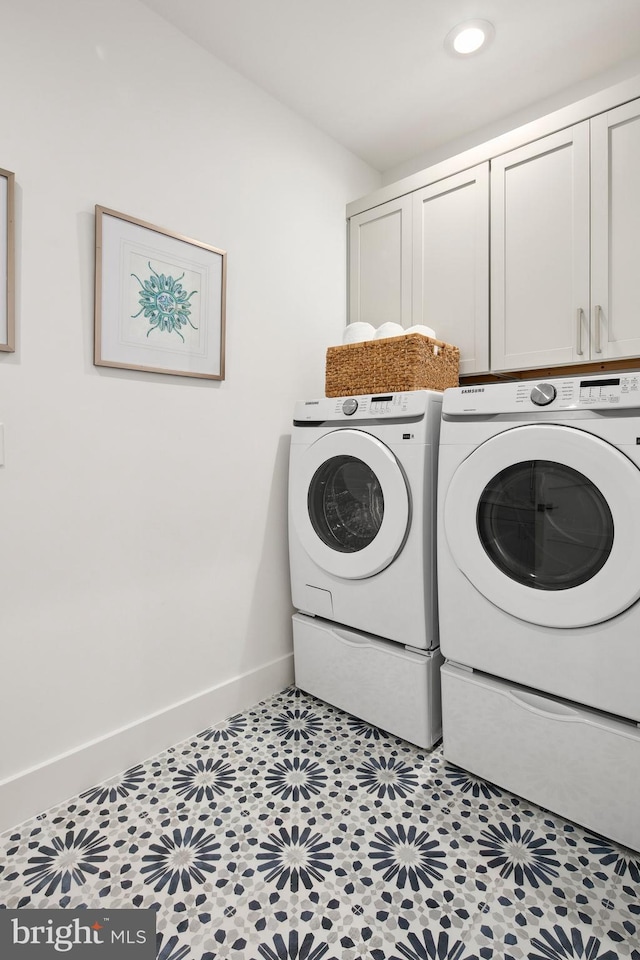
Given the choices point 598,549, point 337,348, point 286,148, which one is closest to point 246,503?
point 337,348

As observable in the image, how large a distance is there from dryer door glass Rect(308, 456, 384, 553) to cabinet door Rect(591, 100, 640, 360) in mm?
915

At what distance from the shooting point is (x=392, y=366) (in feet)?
6.17

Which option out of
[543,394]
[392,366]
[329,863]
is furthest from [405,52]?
[329,863]

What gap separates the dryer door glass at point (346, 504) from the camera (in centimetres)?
184

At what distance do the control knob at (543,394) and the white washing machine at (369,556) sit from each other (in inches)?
14.2

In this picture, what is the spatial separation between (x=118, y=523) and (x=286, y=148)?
171cm

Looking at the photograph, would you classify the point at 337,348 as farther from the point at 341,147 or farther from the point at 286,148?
the point at 341,147

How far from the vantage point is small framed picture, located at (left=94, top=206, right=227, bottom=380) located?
1.57m

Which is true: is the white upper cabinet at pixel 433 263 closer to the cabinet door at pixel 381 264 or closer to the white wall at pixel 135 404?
the cabinet door at pixel 381 264

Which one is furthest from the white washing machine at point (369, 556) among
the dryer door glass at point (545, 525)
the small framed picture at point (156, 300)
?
the small framed picture at point (156, 300)

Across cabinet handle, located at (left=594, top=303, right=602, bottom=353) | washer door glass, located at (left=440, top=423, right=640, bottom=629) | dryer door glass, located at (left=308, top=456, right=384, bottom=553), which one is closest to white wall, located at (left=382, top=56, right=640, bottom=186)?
cabinet handle, located at (left=594, top=303, right=602, bottom=353)

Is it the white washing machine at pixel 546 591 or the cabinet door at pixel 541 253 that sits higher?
the cabinet door at pixel 541 253

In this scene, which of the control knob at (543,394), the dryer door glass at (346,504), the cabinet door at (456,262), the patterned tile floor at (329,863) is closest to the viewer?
the patterned tile floor at (329,863)

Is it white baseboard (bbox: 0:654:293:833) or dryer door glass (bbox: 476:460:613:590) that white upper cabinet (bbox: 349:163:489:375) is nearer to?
dryer door glass (bbox: 476:460:613:590)
